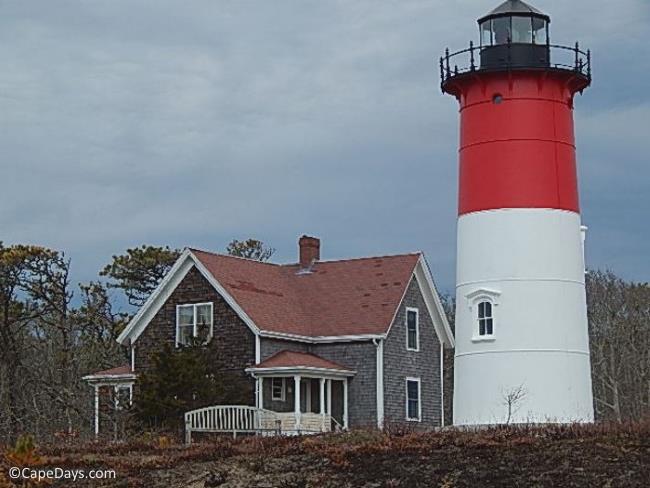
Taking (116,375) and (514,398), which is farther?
(116,375)

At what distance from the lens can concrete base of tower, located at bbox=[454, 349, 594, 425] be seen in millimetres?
26922

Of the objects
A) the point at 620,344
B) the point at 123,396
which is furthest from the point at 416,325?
the point at 620,344

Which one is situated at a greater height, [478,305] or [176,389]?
[478,305]

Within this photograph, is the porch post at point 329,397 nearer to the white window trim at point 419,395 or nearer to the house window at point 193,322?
the white window trim at point 419,395

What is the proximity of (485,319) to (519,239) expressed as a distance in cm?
184

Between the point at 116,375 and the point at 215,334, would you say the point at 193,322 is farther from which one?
the point at 116,375

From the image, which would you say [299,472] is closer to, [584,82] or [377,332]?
[584,82]

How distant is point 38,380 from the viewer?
42.7 m

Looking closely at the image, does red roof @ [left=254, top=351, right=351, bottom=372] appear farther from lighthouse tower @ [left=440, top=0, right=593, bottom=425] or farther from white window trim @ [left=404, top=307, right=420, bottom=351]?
lighthouse tower @ [left=440, top=0, right=593, bottom=425]

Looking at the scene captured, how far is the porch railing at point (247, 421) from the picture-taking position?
95.5ft

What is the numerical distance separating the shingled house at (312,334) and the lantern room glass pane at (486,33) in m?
9.80

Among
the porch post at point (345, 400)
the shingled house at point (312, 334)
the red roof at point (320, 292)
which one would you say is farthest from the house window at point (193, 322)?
the porch post at point (345, 400)

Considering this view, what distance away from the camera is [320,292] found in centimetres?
3834

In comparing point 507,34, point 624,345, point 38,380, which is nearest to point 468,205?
point 507,34
